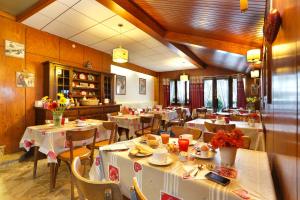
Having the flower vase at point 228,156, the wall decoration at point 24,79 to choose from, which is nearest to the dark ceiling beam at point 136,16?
the wall decoration at point 24,79

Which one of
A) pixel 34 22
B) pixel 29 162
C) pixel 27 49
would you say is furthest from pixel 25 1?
pixel 29 162

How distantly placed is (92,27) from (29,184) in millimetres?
3331

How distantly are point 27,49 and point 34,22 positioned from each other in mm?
618

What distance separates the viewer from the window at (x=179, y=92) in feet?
28.5

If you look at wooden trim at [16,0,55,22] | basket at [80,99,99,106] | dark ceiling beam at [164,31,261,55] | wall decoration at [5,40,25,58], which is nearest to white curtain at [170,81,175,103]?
dark ceiling beam at [164,31,261,55]

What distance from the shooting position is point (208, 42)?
14.1 feet

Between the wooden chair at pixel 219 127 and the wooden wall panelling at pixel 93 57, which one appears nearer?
the wooden chair at pixel 219 127

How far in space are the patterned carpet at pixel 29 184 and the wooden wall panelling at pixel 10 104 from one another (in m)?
0.79

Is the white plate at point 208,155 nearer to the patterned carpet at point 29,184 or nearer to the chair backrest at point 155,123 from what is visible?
the patterned carpet at point 29,184

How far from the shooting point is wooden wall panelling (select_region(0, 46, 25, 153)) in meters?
3.56

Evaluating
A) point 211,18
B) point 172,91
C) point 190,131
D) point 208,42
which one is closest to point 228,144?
point 190,131

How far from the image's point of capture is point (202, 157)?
4.27 feet

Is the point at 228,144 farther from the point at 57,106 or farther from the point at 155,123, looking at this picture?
the point at 155,123

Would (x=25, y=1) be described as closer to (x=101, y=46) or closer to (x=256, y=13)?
(x=101, y=46)
